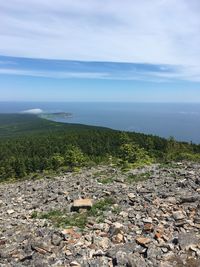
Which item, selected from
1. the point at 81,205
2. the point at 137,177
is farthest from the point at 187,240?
the point at 137,177

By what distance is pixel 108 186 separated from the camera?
789 inches

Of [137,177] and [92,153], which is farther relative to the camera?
[92,153]

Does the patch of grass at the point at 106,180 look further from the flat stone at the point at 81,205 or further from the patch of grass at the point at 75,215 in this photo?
the flat stone at the point at 81,205

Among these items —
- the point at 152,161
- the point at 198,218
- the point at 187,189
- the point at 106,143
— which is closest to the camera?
the point at 198,218

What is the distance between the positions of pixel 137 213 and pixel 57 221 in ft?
11.8

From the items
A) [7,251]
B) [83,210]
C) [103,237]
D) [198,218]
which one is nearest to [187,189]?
[198,218]

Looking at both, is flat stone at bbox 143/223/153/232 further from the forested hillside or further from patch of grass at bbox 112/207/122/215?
the forested hillside

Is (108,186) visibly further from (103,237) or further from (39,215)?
(103,237)

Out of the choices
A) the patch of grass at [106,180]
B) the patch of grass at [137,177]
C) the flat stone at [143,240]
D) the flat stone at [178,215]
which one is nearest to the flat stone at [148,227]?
the flat stone at [143,240]

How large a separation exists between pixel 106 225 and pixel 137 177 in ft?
32.2

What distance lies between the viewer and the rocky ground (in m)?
10.7

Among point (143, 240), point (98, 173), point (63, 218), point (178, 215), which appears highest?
point (178, 215)

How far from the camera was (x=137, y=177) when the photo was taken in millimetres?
22516

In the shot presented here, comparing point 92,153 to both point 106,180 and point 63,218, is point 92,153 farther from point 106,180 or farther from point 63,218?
point 63,218
